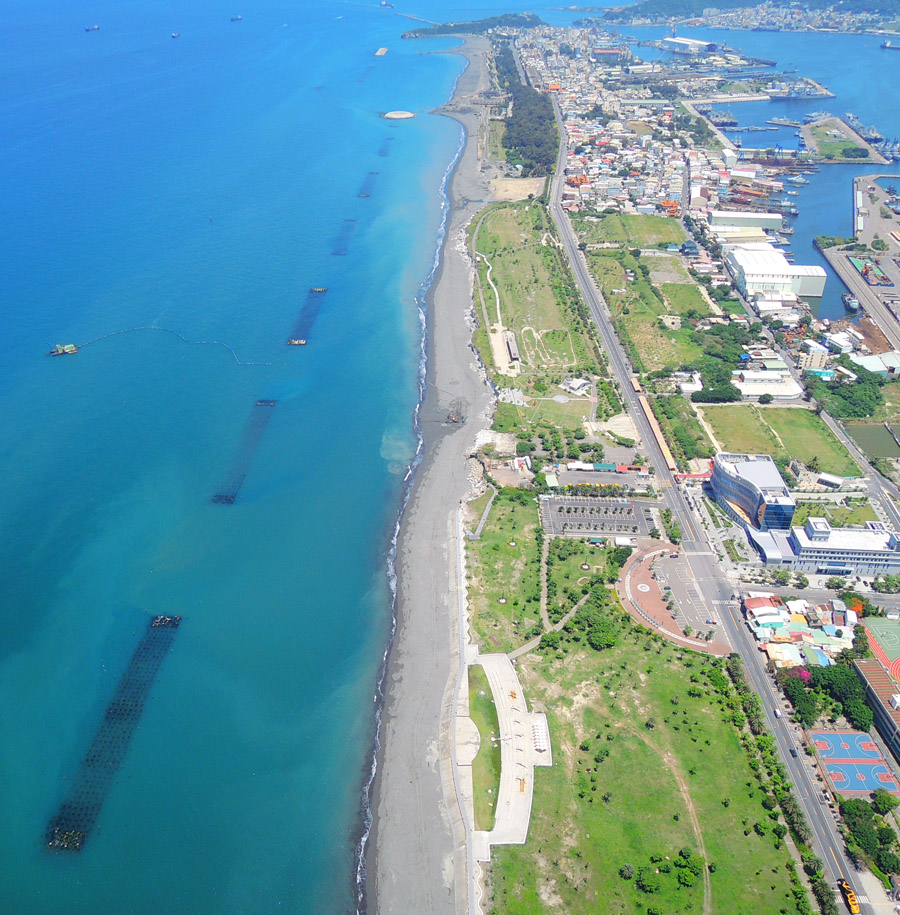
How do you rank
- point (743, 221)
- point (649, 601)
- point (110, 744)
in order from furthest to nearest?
point (743, 221), point (649, 601), point (110, 744)

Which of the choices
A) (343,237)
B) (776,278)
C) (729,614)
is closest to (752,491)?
(729,614)

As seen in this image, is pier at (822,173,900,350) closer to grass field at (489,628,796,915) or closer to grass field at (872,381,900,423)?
grass field at (872,381,900,423)

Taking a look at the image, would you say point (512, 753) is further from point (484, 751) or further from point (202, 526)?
point (202, 526)

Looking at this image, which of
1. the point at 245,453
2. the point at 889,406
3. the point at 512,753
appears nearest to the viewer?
the point at 512,753

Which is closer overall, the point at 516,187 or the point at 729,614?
the point at 729,614

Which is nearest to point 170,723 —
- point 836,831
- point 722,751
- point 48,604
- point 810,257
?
point 48,604

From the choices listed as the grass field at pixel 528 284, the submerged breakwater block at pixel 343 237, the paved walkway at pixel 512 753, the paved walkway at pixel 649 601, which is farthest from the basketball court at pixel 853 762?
the submerged breakwater block at pixel 343 237

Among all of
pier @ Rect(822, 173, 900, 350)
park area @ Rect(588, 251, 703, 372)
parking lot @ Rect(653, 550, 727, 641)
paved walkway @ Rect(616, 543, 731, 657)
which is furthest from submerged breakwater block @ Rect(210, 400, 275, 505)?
pier @ Rect(822, 173, 900, 350)
